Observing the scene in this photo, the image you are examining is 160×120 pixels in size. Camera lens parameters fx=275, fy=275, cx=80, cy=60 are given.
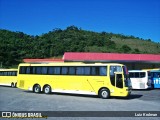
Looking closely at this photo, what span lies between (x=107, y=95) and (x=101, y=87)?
86cm

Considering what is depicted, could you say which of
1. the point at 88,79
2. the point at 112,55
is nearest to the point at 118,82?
the point at 88,79

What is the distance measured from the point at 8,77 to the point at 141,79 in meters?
17.1

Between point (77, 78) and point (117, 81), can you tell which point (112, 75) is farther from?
point (77, 78)

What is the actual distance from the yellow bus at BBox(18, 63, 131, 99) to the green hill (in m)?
41.6

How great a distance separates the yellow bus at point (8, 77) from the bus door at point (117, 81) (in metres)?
17.6

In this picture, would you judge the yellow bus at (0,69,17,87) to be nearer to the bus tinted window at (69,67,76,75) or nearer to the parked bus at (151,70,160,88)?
the bus tinted window at (69,67,76,75)

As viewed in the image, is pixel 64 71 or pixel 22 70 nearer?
pixel 64 71

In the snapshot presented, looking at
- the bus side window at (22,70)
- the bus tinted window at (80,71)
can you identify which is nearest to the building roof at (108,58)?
the bus side window at (22,70)

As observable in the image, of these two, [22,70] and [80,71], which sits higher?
[22,70]

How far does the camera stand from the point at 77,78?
2264 centimetres

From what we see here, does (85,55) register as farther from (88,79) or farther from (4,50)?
(4,50)

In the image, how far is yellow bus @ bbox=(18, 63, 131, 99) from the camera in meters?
20.6

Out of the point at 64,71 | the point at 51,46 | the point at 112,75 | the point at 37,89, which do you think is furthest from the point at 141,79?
the point at 51,46

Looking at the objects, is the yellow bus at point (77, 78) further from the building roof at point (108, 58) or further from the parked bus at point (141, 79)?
the building roof at point (108, 58)
